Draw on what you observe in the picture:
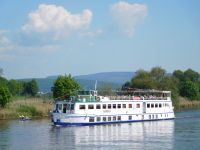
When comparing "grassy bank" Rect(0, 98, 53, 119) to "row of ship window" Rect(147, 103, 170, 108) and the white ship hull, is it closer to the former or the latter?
the white ship hull

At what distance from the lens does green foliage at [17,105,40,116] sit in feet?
317

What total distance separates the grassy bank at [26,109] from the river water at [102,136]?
8.23m

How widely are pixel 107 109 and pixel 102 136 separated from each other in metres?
16.8

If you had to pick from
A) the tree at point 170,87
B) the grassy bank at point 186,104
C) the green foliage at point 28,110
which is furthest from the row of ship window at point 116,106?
the grassy bank at point 186,104

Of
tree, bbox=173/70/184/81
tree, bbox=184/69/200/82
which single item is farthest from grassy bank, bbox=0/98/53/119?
tree, bbox=184/69/200/82

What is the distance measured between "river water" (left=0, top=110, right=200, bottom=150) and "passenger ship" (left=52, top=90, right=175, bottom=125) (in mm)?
1903

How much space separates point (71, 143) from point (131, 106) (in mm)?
28493

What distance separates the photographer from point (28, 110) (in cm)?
9794

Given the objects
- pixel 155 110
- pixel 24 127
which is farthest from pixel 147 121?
pixel 24 127

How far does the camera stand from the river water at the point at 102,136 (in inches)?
2221

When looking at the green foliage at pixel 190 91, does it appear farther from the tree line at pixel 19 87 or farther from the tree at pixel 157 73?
the tree line at pixel 19 87

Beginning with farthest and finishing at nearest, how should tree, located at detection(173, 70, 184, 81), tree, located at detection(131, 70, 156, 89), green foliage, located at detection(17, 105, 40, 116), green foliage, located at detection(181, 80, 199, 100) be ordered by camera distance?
tree, located at detection(173, 70, 184, 81)
green foliage, located at detection(181, 80, 199, 100)
tree, located at detection(131, 70, 156, 89)
green foliage, located at detection(17, 105, 40, 116)

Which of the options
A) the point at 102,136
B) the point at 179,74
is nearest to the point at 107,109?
the point at 102,136

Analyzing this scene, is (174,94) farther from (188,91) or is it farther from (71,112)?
(71,112)
